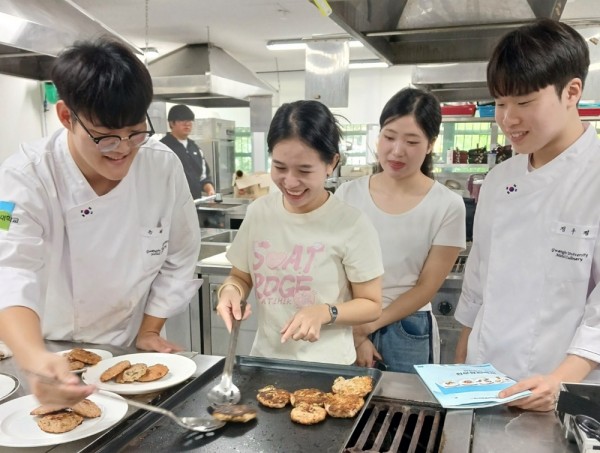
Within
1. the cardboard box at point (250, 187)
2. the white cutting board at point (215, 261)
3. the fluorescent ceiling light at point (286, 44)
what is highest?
the fluorescent ceiling light at point (286, 44)

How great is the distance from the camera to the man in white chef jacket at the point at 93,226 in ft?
3.67

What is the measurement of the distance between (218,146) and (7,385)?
25.1 feet

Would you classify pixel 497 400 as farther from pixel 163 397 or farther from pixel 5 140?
pixel 5 140

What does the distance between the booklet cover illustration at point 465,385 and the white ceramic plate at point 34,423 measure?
65 centimetres

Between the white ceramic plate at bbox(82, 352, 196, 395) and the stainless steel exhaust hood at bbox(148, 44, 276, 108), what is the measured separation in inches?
126

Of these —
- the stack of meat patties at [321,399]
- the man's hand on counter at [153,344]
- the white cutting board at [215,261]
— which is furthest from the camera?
the white cutting board at [215,261]

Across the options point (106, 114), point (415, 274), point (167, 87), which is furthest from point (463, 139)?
point (106, 114)

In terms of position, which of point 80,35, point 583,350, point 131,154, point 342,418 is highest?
point 80,35

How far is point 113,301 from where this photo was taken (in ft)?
4.75

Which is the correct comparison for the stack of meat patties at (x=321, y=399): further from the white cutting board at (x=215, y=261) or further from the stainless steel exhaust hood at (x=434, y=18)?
the white cutting board at (x=215, y=261)

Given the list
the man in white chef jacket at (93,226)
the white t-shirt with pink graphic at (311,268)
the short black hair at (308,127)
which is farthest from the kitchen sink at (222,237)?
the short black hair at (308,127)

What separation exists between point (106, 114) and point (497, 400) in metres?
1.01

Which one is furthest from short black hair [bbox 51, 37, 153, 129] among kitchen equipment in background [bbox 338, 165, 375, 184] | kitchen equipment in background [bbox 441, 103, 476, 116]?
kitchen equipment in background [bbox 338, 165, 375, 184]

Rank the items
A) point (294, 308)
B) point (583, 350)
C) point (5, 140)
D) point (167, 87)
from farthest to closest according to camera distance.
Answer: point (5, 140), point (167, 87), point (294, 308), point (583, 350)
